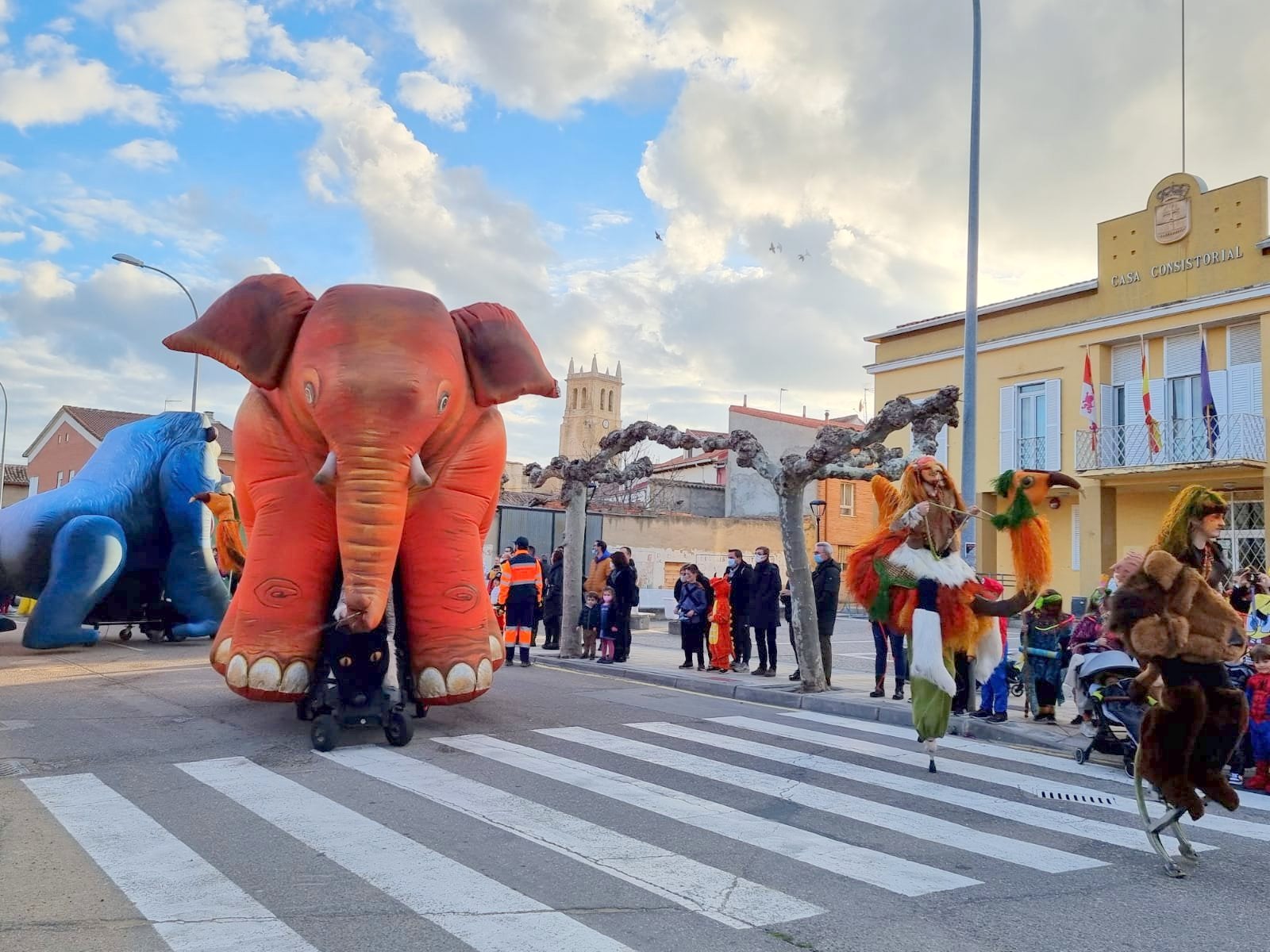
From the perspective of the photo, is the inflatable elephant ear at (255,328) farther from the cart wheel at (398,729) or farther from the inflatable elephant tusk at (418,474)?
the cart wheel at (398,729)

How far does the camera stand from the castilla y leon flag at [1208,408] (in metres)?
21.2

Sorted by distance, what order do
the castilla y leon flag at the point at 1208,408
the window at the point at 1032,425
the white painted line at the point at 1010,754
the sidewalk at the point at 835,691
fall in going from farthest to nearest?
1. the window at the point at 1032,425
2. the castilla y leon flag at the point at 1208,408
3. the sidewalk at the point at 835,691
4. the white painted line at the point at 1010,754

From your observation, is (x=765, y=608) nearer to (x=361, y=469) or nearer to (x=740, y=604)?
(x=740, y=604)

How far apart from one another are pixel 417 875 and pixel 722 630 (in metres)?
10.3

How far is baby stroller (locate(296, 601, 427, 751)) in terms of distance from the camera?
26.3 feet

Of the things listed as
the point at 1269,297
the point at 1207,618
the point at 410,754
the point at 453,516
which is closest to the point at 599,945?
the point at 1207,618

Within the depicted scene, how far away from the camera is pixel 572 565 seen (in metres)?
16.0

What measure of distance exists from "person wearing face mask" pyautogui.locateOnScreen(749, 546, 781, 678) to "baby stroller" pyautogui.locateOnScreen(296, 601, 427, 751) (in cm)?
672

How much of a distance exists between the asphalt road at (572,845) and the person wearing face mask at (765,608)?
4628mm

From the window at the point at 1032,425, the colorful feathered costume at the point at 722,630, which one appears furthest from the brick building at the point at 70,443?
the colorful feathered costume at the point at 722,630

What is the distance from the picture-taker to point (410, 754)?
7.87 m

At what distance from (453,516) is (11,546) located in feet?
31.0

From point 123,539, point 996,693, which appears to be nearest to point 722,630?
point 996,693

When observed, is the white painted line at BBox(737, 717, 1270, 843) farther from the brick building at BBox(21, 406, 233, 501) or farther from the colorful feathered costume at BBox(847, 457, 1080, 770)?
the brick building at BBox(21, 406, 233, 501)
